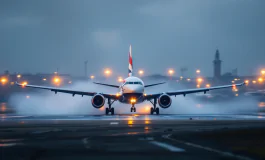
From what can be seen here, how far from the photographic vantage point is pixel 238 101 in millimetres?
92688

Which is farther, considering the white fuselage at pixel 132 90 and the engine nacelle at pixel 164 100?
the engine nacelle at pixel 164 100

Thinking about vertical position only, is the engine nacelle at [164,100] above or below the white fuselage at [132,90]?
below

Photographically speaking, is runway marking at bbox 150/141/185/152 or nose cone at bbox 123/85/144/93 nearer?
runway marking at bbox 150/141/185/152

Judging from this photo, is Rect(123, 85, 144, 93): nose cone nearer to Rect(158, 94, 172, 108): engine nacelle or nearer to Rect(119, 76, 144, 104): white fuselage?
Rect(119, 76, 144, 104): white fuselage

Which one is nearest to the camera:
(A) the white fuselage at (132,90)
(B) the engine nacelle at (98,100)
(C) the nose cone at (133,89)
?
(C) the nose cone at (133,89)

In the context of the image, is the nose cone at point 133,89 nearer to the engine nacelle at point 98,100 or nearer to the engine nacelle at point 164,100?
the engine nacelle at point 164,100

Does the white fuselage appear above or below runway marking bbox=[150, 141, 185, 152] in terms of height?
above

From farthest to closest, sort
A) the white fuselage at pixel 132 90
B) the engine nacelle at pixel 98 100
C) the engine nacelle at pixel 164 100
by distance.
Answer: the engine nacelle at pixel 164 100, the engine nacelle at pixel 98 100, the white fuselage at pixel 132 90

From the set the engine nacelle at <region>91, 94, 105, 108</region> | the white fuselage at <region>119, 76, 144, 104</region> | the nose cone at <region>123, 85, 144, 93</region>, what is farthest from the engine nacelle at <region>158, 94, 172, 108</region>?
the engine nacelle at <region>91, 94, 105, 108</region>

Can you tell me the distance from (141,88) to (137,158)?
42244 millimetres

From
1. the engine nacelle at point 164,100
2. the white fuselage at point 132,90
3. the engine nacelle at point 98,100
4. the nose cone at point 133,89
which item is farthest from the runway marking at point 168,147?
the engine nacelle at point 164,100

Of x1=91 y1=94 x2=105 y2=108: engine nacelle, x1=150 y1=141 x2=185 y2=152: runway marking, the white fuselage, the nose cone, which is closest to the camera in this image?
x1=150 y1=141 x2=185 y2=152: runway marking

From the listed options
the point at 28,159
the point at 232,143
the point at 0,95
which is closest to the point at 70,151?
the point at 28,159

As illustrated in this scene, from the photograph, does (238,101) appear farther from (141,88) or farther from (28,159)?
→ (28,159)
